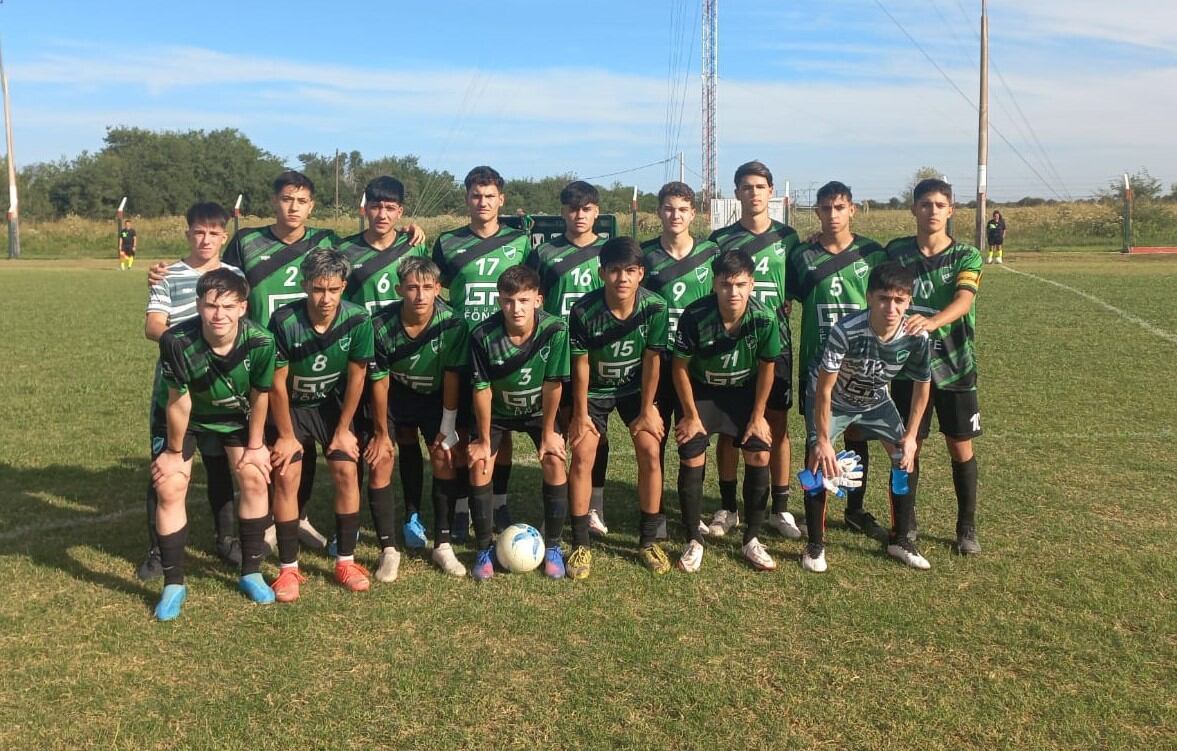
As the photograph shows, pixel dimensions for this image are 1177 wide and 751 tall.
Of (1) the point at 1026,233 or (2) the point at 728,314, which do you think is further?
(1) the point at 1026,233

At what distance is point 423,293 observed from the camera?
4047 mm

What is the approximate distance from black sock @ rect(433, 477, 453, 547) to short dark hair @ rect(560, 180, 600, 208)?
154 centimetres

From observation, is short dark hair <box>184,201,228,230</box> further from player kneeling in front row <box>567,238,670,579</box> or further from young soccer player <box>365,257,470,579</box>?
player kneeling in front row <box>567,238,670,579</box>

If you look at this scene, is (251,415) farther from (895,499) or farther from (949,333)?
(949,333)

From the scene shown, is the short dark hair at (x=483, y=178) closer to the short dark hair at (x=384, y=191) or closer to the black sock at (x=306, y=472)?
the short dark hair at (x=384, y=191)

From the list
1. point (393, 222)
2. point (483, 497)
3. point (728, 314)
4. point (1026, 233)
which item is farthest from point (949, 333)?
point (1026, 233)

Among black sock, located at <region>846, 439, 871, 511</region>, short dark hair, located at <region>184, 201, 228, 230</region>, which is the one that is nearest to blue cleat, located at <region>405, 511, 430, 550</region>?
short dark hair, located at <region>184, 201, 228, 230</region>

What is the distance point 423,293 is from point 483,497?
3.32ft

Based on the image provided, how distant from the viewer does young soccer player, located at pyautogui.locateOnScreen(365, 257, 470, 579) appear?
410 centimetres

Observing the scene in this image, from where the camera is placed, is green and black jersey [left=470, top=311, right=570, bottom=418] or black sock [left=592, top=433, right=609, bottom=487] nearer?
green and black jersey [left=470, top=311, right=570, bottom=418]

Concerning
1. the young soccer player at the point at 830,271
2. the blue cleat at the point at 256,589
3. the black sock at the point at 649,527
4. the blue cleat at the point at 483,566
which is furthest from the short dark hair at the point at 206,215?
the young soccer player at the point at 830,271

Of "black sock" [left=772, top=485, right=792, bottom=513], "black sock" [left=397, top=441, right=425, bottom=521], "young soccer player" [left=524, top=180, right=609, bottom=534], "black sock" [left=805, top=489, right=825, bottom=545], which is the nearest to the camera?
"black sock" [left=805, top=489, right=825, bottom=545]

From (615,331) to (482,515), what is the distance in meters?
1.08

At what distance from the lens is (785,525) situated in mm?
4730
